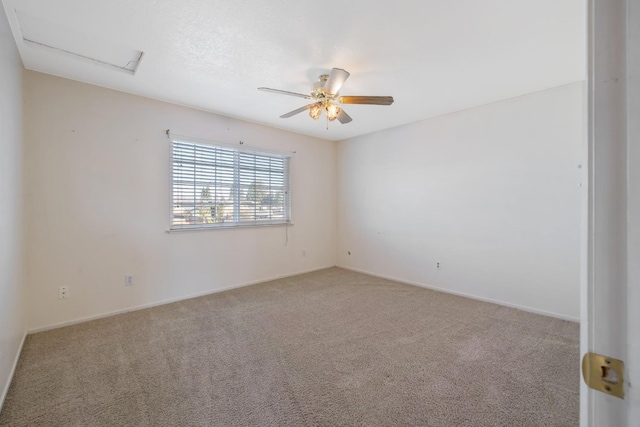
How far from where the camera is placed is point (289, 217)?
4.62 meters

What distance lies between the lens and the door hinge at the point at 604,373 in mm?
425

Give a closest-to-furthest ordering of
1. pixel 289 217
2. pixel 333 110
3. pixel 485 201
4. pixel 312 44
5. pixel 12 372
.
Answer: pixel 12 372
pixel 312 44
pixel 333 110
pixel 485 201
pixel 289 217

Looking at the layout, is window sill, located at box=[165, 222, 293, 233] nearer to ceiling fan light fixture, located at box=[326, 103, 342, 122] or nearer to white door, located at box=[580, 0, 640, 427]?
ceiling fan light fixture, located at box=[326, 103, 342, 122]

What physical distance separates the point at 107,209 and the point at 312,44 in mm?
2703

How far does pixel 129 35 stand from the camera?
2.05 metres

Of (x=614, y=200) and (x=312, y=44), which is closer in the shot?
(x=614, y=200)

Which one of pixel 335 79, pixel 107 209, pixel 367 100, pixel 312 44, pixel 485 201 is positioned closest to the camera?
A: pixel 312 44

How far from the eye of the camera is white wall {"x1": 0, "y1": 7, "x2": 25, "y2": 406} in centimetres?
176

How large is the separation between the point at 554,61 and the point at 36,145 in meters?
→ 4.77

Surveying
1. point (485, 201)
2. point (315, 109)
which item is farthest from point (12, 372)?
point (485, 201)

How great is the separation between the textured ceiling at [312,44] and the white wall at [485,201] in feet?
1.36

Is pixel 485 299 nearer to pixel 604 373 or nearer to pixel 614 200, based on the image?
pixel 604 373

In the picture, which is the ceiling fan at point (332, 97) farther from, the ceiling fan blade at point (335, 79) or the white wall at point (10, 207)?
the white wall at point (10, 207)

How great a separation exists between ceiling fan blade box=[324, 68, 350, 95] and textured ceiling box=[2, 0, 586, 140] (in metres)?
0.20
